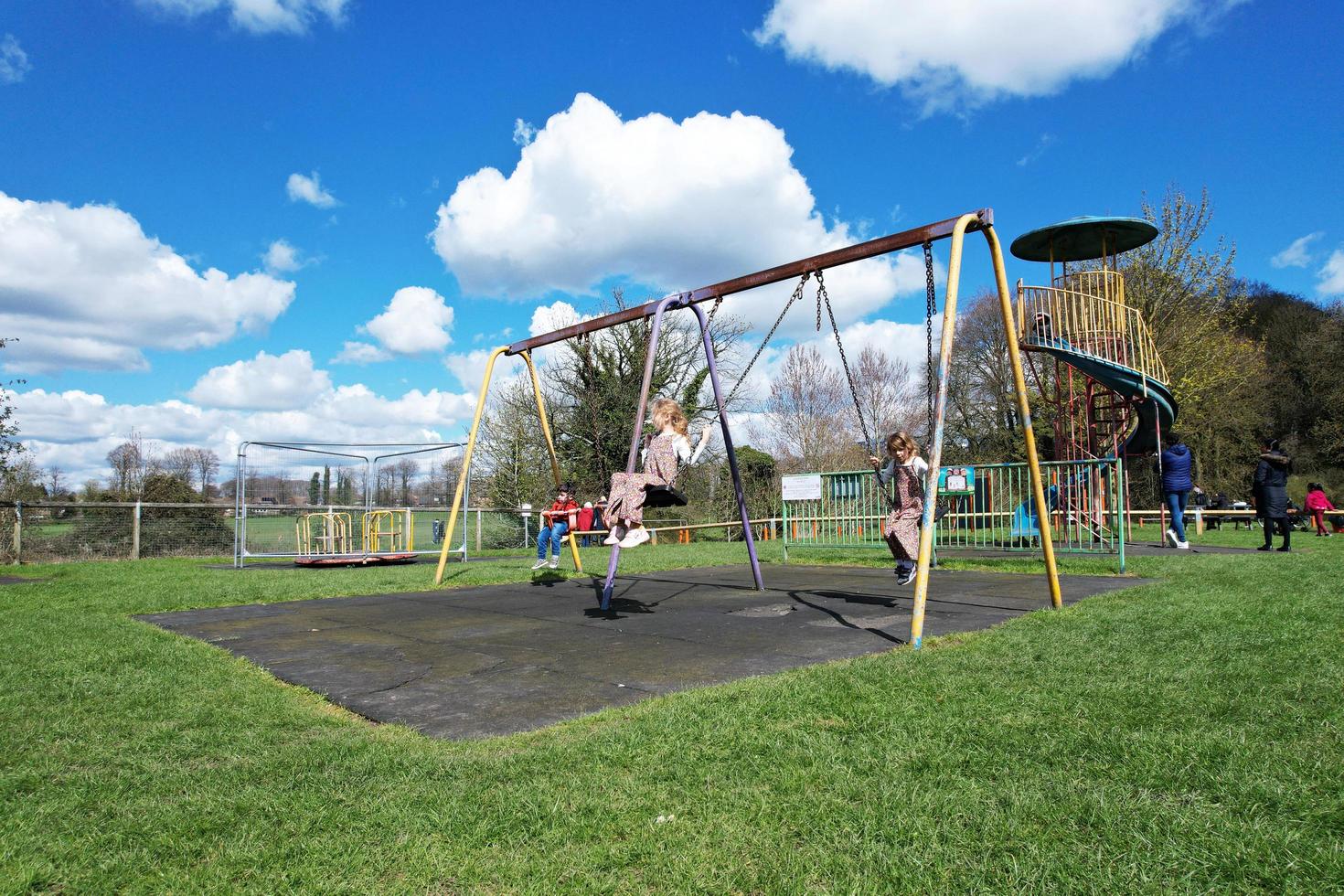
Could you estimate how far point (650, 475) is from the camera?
7.20 m

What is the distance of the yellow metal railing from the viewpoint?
15.5m

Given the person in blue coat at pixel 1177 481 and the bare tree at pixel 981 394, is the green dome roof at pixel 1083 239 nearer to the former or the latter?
the person in blue coat at pixel 1177 481

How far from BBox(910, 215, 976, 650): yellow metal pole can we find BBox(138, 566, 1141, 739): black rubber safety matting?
0.41 meters

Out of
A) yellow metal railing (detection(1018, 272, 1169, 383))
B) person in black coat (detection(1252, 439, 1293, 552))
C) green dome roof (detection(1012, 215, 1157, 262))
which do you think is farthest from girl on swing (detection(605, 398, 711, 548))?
green dome roof (detection(1012, 215, 1157, 262))

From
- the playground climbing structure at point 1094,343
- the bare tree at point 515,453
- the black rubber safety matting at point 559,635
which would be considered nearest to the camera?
the black rubber safety matting at point 559,635

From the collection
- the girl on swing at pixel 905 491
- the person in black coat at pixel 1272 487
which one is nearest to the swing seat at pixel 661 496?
the girl on swing at pixel 905 491

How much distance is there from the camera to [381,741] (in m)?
3.53

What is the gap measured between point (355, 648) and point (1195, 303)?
31.2 m

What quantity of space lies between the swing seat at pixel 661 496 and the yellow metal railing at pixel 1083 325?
10.3 meters

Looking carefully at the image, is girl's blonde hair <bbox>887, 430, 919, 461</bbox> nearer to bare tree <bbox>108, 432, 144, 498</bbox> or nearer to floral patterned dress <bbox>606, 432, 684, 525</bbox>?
floral patterned dress <bbox>606, 432, 684, 525</bbox>

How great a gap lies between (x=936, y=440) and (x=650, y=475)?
8.62 ft

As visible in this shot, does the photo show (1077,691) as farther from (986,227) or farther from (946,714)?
(986,227)

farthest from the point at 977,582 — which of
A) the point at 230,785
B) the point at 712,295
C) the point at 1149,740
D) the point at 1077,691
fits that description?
the point at 230,785

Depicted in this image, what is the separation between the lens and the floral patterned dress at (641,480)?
7.11 metres
